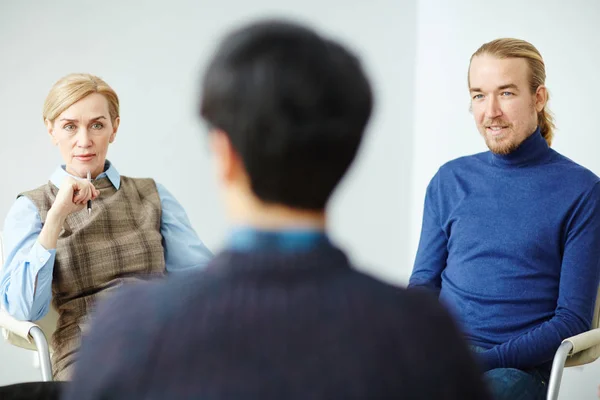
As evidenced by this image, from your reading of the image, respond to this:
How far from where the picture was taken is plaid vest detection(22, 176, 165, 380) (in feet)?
6.65

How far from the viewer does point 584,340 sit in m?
1.79

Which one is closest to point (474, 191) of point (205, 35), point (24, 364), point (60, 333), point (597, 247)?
point (597, 247)

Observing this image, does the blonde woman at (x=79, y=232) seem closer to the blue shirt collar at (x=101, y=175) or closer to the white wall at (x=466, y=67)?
the blue shirt collar at (x=101, y=175)

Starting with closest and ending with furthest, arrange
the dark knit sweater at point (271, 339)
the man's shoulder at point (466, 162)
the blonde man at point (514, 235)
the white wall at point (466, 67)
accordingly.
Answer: the dark knit sweater at point (271, 339) → the blonde man at point (514, 235) → the man's shoulder at point (466, 162) → the white wall at point (466, 67)

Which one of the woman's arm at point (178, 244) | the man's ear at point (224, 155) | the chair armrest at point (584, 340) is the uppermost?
the man's ear at point (224, 155)

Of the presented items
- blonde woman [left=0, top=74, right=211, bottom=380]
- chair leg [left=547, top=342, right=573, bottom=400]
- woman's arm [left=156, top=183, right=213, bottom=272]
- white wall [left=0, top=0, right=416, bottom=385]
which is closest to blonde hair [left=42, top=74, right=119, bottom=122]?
blonde woman [left=0, top=74, right=211, bottom=380]

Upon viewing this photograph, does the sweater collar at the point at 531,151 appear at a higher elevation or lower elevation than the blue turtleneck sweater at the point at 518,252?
higher

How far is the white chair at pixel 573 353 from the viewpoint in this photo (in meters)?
1.75

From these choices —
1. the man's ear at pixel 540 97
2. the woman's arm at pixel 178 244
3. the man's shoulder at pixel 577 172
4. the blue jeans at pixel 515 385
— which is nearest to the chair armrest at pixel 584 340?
the blue jeans at pixel 515 385

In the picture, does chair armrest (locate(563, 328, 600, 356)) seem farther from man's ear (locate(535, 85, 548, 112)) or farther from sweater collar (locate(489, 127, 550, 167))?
man's ear (locate(535, 85, 548, 112))

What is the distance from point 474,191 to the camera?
2.12 metres

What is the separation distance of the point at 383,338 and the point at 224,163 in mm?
239

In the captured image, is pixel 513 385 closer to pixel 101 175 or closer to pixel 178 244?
pixel 178 244

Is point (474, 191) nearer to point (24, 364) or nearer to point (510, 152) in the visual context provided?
point (510, 152)
